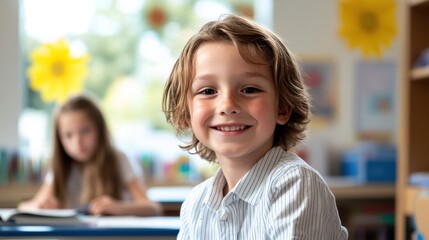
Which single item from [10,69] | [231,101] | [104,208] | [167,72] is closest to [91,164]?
[104,208]

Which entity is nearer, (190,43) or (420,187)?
(190,43)

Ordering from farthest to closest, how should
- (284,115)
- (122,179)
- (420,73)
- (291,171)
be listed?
(420,73) → (122,179) → (284,115) → (291,171)

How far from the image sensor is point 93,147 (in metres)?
2.98

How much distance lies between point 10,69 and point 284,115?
127 inches

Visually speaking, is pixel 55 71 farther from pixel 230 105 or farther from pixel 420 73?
pixel 230 105

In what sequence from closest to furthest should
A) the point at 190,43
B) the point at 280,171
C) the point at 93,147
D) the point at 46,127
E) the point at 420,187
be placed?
the point at 280,171, the point at 190,43, the point at 93,147, the point at 420,187, the point at 46,127

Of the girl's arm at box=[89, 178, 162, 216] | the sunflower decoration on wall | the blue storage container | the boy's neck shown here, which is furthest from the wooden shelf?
the boy's neck

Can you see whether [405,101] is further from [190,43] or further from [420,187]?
[190,43]

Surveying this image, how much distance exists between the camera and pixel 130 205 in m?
2.75

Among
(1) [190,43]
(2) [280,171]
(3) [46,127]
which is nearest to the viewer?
(2) [280,171]

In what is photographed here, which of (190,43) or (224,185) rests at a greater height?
(190,43)

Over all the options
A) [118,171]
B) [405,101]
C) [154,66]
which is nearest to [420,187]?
[405,101]

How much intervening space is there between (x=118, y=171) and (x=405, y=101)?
4.92 ft

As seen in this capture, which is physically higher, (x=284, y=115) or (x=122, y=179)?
(x=284, y=115)
